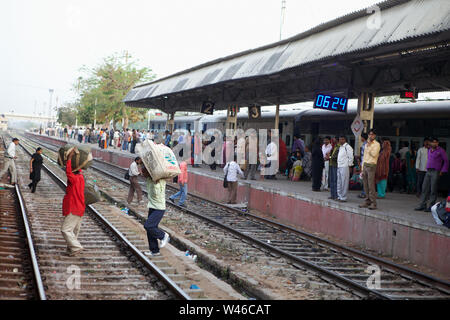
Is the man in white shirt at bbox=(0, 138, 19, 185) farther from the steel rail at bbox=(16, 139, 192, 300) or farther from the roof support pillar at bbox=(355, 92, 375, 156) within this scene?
the roof support pillar at bbox=(355, 92, 375, 156)

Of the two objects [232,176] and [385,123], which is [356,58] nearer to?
[232,176]

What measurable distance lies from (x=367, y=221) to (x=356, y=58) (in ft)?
14.0

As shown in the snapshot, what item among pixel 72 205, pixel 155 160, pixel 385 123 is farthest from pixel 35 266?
pixel 385 123

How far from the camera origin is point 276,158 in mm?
18516

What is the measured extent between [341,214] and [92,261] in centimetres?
597

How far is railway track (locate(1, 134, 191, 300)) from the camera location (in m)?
6.32

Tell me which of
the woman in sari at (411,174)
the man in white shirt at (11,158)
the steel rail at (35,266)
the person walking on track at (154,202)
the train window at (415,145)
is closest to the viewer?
the steel rail at (35,266)

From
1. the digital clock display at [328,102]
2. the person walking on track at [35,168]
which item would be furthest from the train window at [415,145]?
the person walking on track at [35,168]

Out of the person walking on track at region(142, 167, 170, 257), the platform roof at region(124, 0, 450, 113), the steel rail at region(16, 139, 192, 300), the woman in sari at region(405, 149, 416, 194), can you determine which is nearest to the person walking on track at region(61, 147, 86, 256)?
the steel rail at region(16, 139, 192, 300)

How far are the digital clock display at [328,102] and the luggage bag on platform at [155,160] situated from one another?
815cm

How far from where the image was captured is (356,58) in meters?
12.1

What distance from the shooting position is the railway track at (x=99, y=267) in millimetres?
6320

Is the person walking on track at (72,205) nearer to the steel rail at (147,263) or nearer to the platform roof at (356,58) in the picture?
the steel rail at (147,263)

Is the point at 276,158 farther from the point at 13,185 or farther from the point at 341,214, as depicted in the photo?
the point at 13,185
